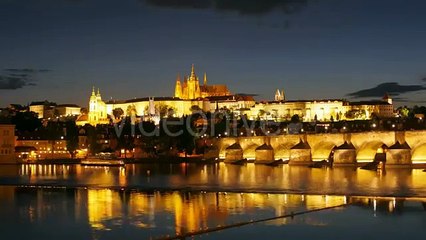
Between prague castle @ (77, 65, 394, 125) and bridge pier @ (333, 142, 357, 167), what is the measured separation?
234 feet

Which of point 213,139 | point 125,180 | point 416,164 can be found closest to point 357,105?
point 213,139

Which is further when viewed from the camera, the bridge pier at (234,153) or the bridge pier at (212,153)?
the bridge pier at (212,153)

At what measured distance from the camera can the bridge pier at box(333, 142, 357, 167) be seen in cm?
5271

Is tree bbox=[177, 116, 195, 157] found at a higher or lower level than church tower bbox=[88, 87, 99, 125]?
lower

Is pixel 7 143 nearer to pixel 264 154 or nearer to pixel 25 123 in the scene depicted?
pixel 264 154

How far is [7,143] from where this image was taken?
67312 mm

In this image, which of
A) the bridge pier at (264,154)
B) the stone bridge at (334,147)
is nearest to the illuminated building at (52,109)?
the stone bridge at (334,147)

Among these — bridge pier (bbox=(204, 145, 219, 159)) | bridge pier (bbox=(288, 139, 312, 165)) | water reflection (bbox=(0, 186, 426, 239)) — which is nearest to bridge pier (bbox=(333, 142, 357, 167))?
bridge pier (bbox=(288, 139, 312, 165))

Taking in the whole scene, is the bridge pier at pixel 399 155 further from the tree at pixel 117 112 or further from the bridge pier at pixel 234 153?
the tree at pixel 117 112

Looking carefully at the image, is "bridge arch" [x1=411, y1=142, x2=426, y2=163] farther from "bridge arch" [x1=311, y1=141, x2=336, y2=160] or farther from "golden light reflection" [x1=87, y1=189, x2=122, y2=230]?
"golden light reflection" [x1=87, y1=189, x2=122, y2=230]

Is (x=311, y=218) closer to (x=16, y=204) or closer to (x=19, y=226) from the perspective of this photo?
(x=19, y=226)

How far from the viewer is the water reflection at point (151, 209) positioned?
2190cm

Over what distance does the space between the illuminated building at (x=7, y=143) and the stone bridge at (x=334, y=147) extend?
20.5 meters

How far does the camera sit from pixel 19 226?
2305 cm
